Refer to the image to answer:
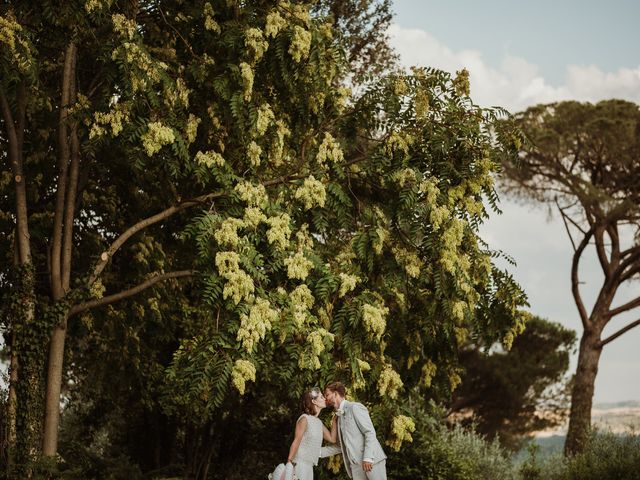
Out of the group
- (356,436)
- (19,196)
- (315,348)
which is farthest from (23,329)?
(356,436)

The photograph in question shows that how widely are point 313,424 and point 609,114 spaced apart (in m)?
18.1

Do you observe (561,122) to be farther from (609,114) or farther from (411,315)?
(411,315)

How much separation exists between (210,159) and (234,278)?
2083mm

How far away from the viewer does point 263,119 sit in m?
11.2

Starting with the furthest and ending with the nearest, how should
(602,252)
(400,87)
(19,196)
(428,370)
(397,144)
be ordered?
(602,252) < (428,370) < (19,196) < (400,87) < (397,144)

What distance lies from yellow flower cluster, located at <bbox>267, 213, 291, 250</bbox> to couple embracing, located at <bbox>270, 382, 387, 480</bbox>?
1.93 m

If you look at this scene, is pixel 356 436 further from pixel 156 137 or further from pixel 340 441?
pixel 156 137

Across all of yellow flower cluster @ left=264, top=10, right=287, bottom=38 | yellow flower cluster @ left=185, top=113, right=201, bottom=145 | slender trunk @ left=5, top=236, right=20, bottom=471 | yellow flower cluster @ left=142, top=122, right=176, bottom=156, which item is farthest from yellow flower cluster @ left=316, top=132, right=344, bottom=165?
slender trunk @ left=5, top=236, right=20, bottom=471

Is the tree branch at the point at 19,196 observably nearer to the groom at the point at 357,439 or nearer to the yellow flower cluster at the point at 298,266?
the yellow flower cluster at the point at 298,266

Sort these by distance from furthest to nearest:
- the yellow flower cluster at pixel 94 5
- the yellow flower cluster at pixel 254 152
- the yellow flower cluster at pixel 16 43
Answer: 1. the yellow flower cluster at pixel 254 152
2. the yellow flower cluster at pixel 94 5
3. the yellow flower cluster at pixel 16 43

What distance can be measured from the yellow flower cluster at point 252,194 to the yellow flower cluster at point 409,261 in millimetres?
2001

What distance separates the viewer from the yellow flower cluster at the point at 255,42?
11.1m

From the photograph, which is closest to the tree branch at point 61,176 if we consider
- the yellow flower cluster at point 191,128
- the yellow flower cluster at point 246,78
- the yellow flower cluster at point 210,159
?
the yellow flower cluster at point 191,128

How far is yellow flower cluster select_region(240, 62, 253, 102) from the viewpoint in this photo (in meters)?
11.1
